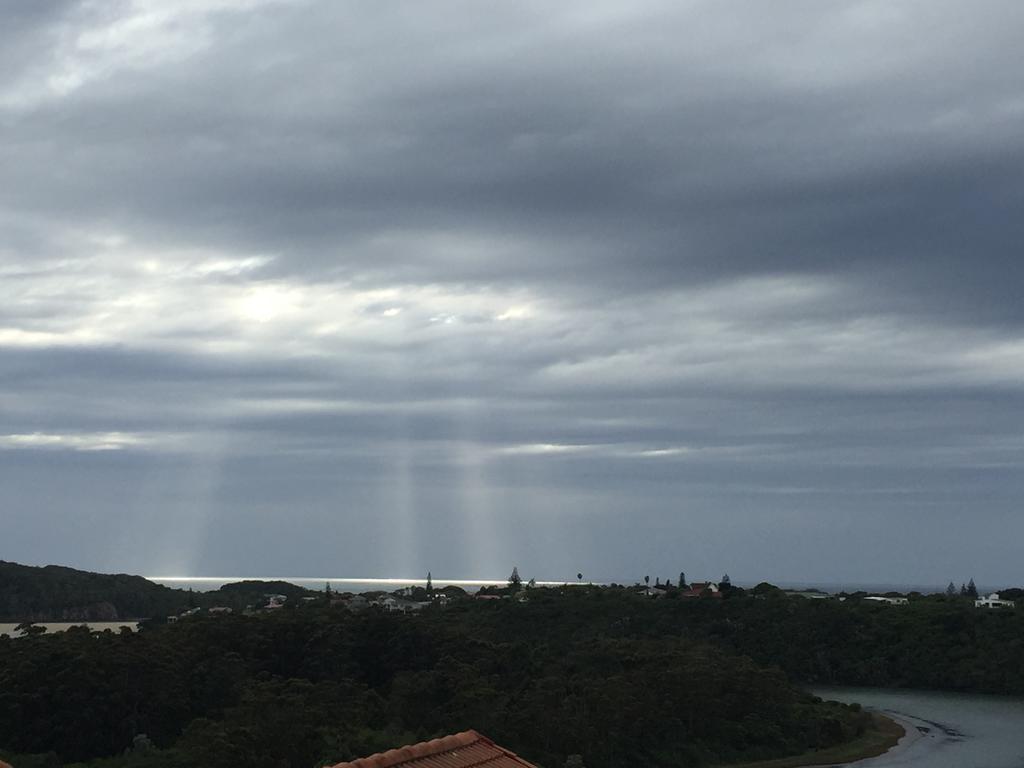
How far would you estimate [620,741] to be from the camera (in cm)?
5769

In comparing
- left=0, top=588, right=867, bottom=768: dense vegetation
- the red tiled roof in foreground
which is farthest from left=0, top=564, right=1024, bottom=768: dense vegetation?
the red tiled roof in foreground

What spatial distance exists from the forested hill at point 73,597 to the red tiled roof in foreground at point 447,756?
123m

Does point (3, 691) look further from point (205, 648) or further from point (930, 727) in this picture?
point (930, 727)

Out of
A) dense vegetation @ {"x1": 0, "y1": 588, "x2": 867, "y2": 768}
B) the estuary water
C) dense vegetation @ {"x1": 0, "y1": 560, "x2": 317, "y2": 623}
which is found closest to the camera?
dense vegetation @ {"x1": 0, "y1": 588, "x2": 867, "y2": 768}

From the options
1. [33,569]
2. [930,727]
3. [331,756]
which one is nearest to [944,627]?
[930,727]

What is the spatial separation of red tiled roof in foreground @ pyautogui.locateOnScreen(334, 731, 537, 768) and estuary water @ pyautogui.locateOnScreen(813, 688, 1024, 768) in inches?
Answer: 2182

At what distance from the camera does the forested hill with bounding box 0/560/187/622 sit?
5359 inches

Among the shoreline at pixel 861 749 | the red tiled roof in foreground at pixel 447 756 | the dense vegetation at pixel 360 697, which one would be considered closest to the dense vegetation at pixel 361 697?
the dense vegetation at pixel 360 697

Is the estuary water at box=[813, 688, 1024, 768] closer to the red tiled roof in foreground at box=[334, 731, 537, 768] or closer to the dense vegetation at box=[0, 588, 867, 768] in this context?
the dense vegetation at box=[0, 588, 867, 768]

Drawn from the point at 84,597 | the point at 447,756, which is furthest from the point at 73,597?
the point at 447,756

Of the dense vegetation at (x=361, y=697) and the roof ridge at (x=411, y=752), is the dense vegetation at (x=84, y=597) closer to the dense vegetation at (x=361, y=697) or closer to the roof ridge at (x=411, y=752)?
the dense vegetation at (x=361, y=697)

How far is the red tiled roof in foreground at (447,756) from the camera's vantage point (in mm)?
13664

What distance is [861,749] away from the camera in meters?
71.2

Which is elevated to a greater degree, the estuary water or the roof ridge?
the roof ridge
